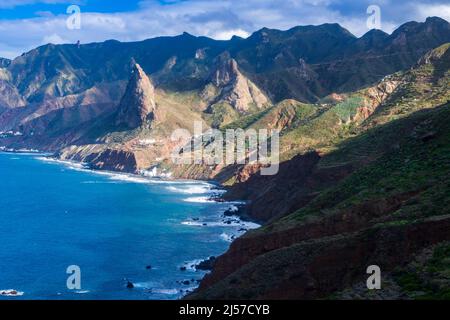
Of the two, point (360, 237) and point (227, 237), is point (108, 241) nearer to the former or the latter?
point (227, 237)

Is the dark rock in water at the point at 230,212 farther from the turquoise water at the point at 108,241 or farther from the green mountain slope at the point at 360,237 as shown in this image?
the green mountain slope at the point at 360,237

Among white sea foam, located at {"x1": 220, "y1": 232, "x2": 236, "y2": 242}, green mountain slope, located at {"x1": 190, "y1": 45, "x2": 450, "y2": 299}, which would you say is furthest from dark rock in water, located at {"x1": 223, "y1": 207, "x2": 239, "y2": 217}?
green mountain slope, located at {"x1": 190, "y1": 45, "x2": 450, "y2": 299}

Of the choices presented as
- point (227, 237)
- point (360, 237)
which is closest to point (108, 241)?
point (227, 237)

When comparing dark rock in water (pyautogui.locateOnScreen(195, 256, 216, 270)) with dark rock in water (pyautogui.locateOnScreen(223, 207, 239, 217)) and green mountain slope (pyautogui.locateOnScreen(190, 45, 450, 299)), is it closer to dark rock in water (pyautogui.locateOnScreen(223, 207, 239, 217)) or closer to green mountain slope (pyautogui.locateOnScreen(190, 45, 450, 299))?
green mountain slope (pyautogui.locateOnScreen(190, 45, 450, 299))

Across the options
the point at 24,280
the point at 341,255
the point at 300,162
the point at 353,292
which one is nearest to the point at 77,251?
the point at 24,280

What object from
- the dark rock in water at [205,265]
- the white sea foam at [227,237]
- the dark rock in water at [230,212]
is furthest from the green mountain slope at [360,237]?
the dark rock in water at [230,212]

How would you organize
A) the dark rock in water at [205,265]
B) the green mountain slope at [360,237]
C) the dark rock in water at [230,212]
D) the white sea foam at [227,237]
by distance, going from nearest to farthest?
the green mountain slope at [360,237], the dark rock in water at [205,265], the white sea foam at [227,237], the dark rock in water at [230,212]

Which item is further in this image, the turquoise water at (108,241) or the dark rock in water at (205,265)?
the dark rock in water at (205,265)

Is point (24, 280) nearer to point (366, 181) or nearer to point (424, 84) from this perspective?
point (366, 181)
